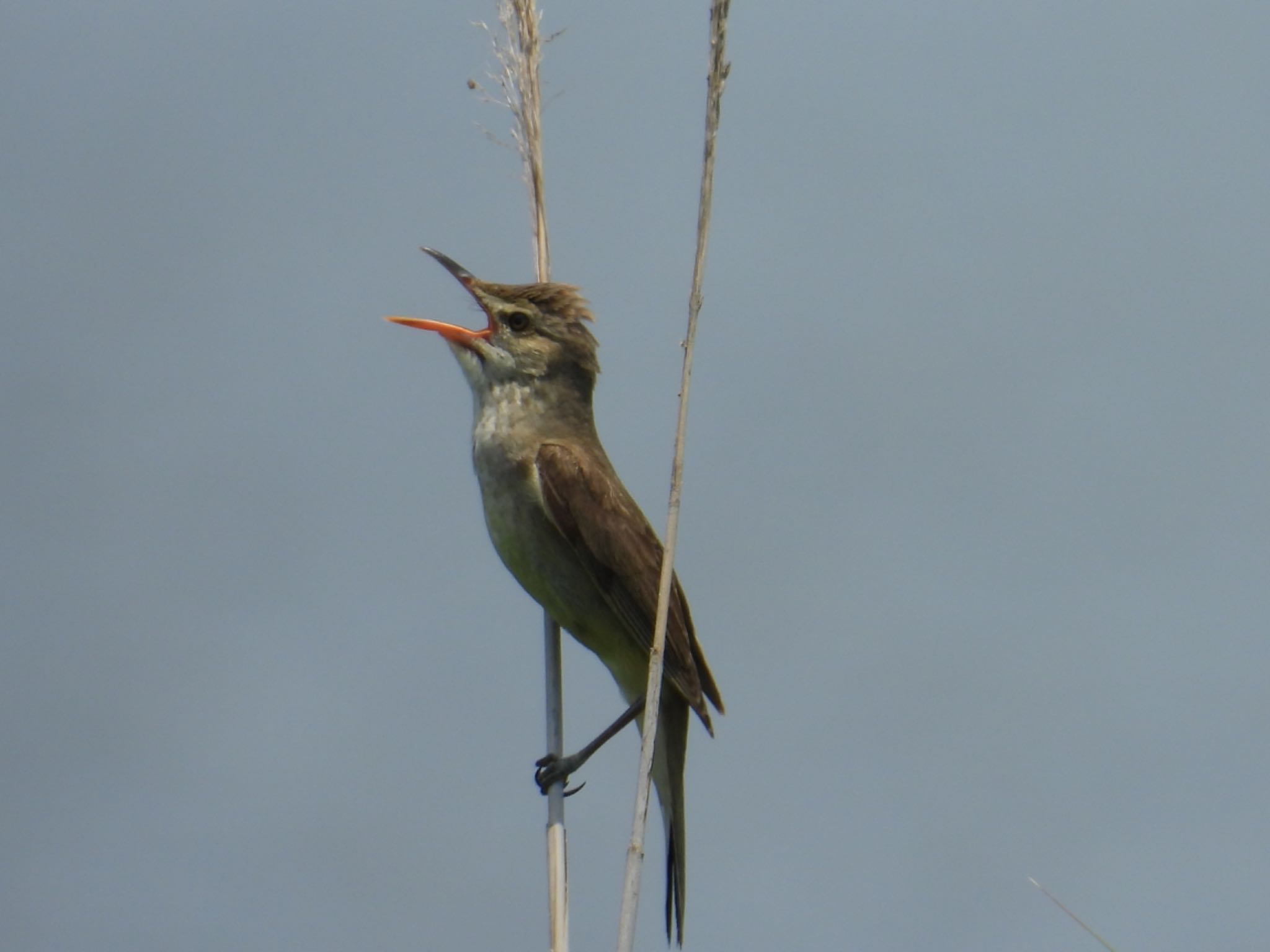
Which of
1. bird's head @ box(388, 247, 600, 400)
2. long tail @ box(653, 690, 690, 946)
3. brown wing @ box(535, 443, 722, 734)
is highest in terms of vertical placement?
bird's head @ box(388, 247, 600, 400)

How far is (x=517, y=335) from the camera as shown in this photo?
16.9 feet

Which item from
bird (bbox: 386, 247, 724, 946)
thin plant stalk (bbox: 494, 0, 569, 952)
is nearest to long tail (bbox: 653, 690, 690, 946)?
bird (bbox: 386, 247, 724, 946)

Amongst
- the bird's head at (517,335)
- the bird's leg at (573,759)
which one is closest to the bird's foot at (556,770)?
the bird's leg at (573,759)

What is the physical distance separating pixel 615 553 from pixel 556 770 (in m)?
1.15

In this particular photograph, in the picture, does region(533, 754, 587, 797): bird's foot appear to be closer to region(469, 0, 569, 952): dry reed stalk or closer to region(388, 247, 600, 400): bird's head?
region(469, 0, 569, 952): dry reed stalk

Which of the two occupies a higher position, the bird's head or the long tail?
the bird's head

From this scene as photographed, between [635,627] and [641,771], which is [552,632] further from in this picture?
[641,771]

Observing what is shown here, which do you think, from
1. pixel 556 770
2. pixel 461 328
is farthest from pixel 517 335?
pixel 556 770

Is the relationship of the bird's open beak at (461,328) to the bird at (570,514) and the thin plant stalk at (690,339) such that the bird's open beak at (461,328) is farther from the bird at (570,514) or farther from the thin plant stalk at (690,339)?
the thin plant stalk at (690,339)

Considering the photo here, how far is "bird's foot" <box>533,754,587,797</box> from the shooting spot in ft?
12.2

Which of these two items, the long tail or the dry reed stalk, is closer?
the dry reed stalk

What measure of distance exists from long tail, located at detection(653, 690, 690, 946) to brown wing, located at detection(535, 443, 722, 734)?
175 mm

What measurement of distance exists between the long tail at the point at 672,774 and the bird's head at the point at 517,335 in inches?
47.8

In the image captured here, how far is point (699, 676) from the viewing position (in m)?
4.91
